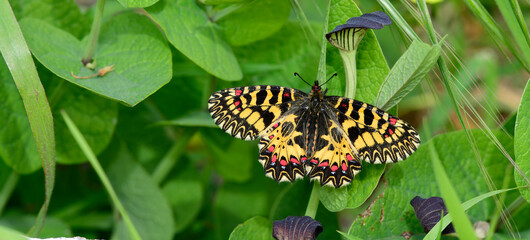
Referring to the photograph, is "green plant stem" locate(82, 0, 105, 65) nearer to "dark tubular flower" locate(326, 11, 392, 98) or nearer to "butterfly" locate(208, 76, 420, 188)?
"butterfly" locate(208, 76, 420, 188)

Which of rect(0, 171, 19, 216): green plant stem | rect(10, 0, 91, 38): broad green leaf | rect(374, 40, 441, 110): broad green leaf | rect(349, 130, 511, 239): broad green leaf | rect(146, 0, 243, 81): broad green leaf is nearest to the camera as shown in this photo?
rect(374, 40, 441, 110): broad green leaf

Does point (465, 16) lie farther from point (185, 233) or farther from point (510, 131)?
point (185, 233)

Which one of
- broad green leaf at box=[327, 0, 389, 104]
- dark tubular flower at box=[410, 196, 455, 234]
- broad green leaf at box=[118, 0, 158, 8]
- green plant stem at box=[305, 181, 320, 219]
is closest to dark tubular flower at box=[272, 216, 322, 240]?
green plant stem at box=[305, 181, 320, 219]

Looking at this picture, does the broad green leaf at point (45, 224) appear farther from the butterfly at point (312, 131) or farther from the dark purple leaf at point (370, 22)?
the dark purple leaf at point (370, 22)

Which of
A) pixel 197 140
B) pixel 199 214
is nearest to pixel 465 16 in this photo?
pixel 197 140

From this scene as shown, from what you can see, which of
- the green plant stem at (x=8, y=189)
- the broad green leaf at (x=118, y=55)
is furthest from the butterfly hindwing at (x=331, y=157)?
the green plant stem at (x=8, y=189)
